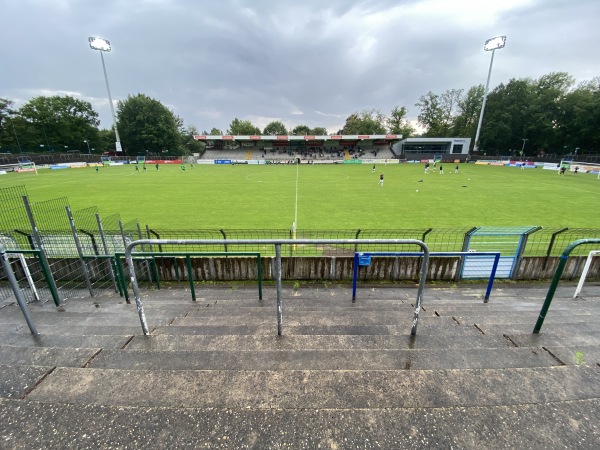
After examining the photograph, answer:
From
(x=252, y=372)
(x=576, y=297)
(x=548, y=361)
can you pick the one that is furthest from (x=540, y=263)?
(x=252, y=372)

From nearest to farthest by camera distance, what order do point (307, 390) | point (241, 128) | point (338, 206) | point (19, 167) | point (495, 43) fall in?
point (307, 390), point (338, 206), point (19, 167), point (495, 43), point (241, 128)

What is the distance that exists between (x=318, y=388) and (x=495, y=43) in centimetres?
8480

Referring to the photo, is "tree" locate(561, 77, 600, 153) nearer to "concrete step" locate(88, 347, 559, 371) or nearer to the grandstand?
the grandstand

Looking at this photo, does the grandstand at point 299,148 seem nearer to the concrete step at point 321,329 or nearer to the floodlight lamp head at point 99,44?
the floodlight lamp head at point 99,44

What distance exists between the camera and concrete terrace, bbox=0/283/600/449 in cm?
177

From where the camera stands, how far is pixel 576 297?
19.8 feet

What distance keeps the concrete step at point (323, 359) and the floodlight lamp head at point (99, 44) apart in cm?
8300

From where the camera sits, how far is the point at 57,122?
68.4 m

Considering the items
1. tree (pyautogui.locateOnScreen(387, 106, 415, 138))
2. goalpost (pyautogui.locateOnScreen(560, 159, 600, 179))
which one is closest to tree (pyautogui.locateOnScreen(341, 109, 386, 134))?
tree (pyautogui.locateOnScreen(387, 106, 415, 138))

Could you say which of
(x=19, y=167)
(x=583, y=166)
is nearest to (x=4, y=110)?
(x=19, y=167)

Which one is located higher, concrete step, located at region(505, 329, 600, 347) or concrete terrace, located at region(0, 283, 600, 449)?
concrete terrace, located at region(0, 283, 600, 449)

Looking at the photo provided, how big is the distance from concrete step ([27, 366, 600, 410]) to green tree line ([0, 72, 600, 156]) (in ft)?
258

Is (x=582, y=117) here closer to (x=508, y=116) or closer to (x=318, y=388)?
(x=508, y=116)

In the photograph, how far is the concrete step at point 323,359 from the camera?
8.61 feet
